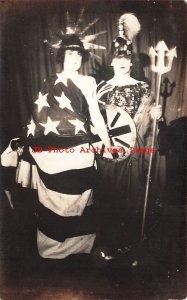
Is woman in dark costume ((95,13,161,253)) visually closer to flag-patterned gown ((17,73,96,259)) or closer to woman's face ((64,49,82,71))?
flag-patterned gown ((17,73,96,259))

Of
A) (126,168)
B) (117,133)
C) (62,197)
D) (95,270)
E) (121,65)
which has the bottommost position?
(95,270)

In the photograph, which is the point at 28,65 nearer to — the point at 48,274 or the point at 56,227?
the point at 56,227

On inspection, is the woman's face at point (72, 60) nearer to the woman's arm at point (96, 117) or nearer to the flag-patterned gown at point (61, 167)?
the flag-patterned gown at point (61, 167)

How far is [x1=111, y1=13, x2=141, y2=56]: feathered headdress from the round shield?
1.70 feet

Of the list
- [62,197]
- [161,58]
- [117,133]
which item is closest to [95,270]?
[62,197]

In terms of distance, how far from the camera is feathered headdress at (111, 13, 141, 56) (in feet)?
9.25

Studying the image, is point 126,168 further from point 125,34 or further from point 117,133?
point 125,34

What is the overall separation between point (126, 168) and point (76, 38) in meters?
1.30

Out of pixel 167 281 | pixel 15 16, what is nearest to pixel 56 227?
pixel 167 281

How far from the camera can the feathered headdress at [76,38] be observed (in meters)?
2.82

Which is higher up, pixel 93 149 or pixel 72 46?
pixel 72 46

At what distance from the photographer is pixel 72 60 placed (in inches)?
113

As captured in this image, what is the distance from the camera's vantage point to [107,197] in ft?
9.55

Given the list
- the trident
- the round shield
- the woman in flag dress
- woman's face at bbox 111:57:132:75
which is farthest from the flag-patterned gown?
the trident
